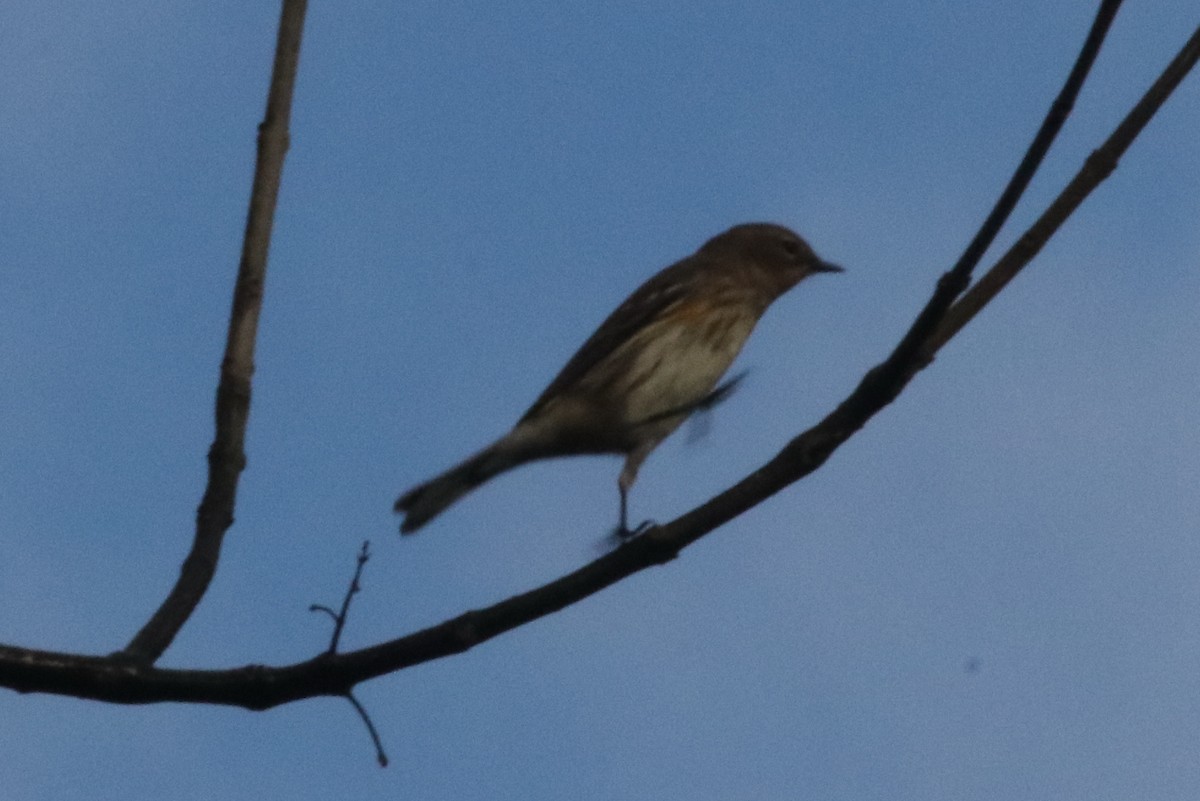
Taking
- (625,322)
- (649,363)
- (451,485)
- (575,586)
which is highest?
(625,322)

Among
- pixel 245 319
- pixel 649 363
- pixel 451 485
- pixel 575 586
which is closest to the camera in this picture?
pixel 575 586

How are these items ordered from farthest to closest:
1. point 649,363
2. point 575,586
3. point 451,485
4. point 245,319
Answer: point 649,363 < point 451,485 < point 245,319 < point 575,586

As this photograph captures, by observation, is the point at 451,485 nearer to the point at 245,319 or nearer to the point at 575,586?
the point at 245,319

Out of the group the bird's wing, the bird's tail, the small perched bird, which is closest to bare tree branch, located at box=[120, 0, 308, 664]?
the small perched bird

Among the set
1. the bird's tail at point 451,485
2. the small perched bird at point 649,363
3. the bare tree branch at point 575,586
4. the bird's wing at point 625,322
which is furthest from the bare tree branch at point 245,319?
the bird's wing at point 625,322

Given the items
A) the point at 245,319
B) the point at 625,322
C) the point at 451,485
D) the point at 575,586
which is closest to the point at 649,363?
the point at 625,322

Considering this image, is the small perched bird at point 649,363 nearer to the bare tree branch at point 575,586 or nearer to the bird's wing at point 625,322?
the bird's wing at point 625,322

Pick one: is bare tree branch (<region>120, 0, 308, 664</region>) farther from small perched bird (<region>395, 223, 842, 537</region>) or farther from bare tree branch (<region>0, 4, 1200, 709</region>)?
small perched bird (<region>395, 223, 842, 537</region>)

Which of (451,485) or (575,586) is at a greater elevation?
(451,485)
